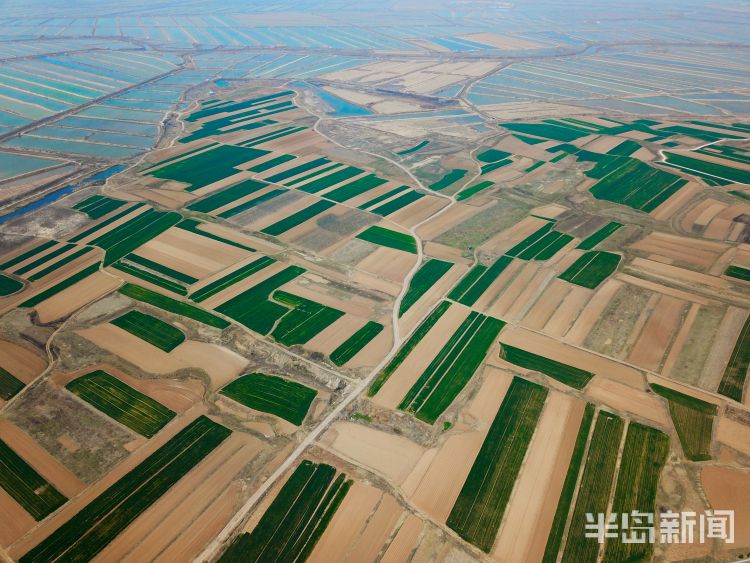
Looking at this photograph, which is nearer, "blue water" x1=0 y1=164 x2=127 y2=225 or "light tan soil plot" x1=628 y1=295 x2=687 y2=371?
"light tan soil plot" x1=628 y1=295 x2=687 y2=371

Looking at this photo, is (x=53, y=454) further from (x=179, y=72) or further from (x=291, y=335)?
(x=179, y=72)

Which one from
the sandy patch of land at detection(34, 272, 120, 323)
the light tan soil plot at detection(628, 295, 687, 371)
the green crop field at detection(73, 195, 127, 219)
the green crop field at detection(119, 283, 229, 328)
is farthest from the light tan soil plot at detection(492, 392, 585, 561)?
the green crop field at detection(73, 195, 127, 219)

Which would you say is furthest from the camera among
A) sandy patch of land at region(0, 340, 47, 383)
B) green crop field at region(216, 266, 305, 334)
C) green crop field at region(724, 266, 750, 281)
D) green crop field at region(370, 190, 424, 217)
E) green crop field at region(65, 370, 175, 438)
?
green crop field at region(370, 190, 424, 217)

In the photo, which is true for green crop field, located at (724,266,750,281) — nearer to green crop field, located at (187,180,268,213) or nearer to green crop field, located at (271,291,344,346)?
green crop field, located at (271,291,344,346)

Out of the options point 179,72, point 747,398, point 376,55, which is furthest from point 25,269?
point 376,55

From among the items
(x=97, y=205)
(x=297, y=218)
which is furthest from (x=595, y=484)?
(x=97, y=205)

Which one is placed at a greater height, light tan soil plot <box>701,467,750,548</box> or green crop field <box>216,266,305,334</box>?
green crop field <box>216,266,305,334</box>

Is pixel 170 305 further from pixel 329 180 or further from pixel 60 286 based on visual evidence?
pixel 329 180
